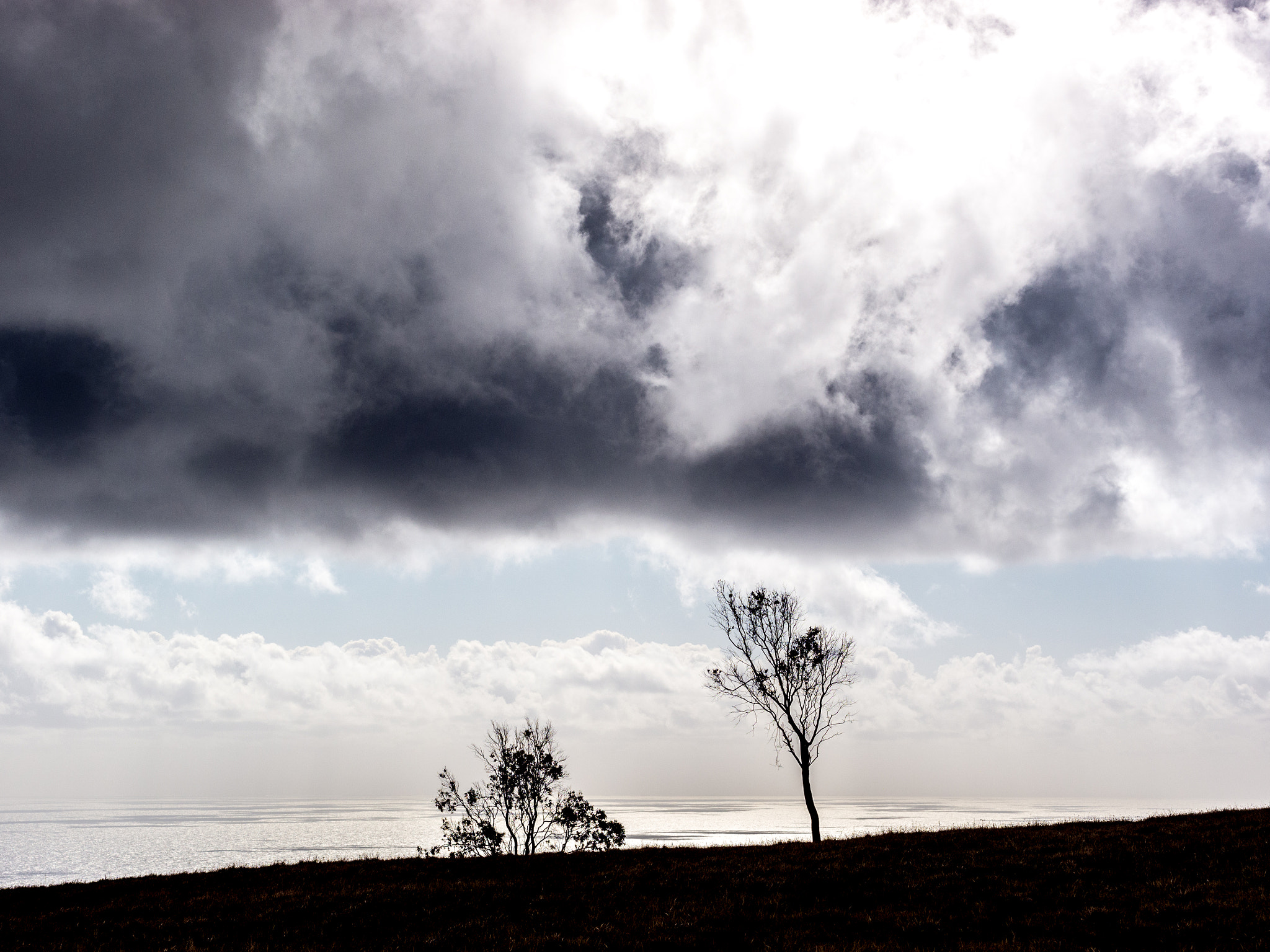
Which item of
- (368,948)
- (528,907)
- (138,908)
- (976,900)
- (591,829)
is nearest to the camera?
(368,948)

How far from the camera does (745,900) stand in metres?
22.5

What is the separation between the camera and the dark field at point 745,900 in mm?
18469

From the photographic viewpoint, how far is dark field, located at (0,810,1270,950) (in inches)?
727

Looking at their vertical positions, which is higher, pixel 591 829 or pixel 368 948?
pixel 368 948

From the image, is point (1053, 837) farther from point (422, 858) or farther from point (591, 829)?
point (591, 829)

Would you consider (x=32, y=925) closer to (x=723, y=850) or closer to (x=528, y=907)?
(x=528, y=907)

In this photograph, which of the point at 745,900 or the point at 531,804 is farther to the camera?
the point at 531,804

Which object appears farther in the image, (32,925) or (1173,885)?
(32,925)

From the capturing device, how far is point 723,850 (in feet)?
107

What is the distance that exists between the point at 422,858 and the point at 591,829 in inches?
1026

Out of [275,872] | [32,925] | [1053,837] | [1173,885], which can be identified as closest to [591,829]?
[275,872]

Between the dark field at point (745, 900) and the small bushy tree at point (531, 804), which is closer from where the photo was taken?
the dark field at point (745, 900)

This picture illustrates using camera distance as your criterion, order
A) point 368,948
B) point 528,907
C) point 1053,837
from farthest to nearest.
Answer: point 1053,837 < point 528,907 < point 368,948

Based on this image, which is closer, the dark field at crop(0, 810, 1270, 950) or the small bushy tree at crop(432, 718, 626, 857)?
the dark field at crop(0, 810, 1270, 950)
